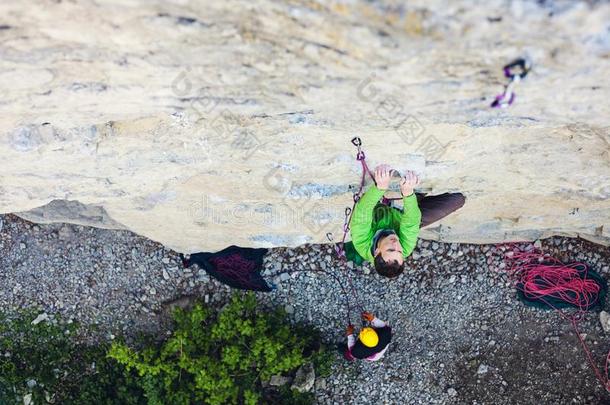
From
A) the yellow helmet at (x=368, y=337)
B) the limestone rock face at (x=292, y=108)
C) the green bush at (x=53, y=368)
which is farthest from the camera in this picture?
the green bush at (x=53, y=368)

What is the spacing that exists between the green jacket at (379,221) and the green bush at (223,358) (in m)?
1.71

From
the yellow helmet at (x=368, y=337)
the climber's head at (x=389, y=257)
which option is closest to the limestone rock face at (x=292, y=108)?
the climber's head at (x=389, y=257)

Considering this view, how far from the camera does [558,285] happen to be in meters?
6.17

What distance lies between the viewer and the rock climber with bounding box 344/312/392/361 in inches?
225

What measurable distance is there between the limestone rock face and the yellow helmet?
110 cm

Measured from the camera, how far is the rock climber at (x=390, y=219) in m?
4.10

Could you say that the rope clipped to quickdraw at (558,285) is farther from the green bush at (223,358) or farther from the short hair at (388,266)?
the short hair at (388,266)

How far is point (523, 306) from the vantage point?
20.5 feet

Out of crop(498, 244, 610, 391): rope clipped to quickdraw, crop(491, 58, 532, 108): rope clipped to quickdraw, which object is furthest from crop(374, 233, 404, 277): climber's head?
crop(498, 244, 610, 391): rope clipped to quickdraw

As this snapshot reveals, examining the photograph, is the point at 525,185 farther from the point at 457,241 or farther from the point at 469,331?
the point at 469,331

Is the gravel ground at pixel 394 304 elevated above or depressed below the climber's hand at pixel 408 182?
below

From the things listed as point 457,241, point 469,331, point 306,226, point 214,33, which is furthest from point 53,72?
point 469,331

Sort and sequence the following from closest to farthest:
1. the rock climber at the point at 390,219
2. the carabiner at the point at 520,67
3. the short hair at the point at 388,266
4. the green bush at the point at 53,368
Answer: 1. the carabiner at the point at 520,67
2. the rock climber at the point at 390,219
3. the short hair at the point at 388,266
4. the green bush at the point at 53,368

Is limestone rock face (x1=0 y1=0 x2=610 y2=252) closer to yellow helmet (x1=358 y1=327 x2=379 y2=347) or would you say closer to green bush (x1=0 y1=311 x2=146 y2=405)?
yellow helmet (x1=358 y1=327 x2=379 y2=347)
